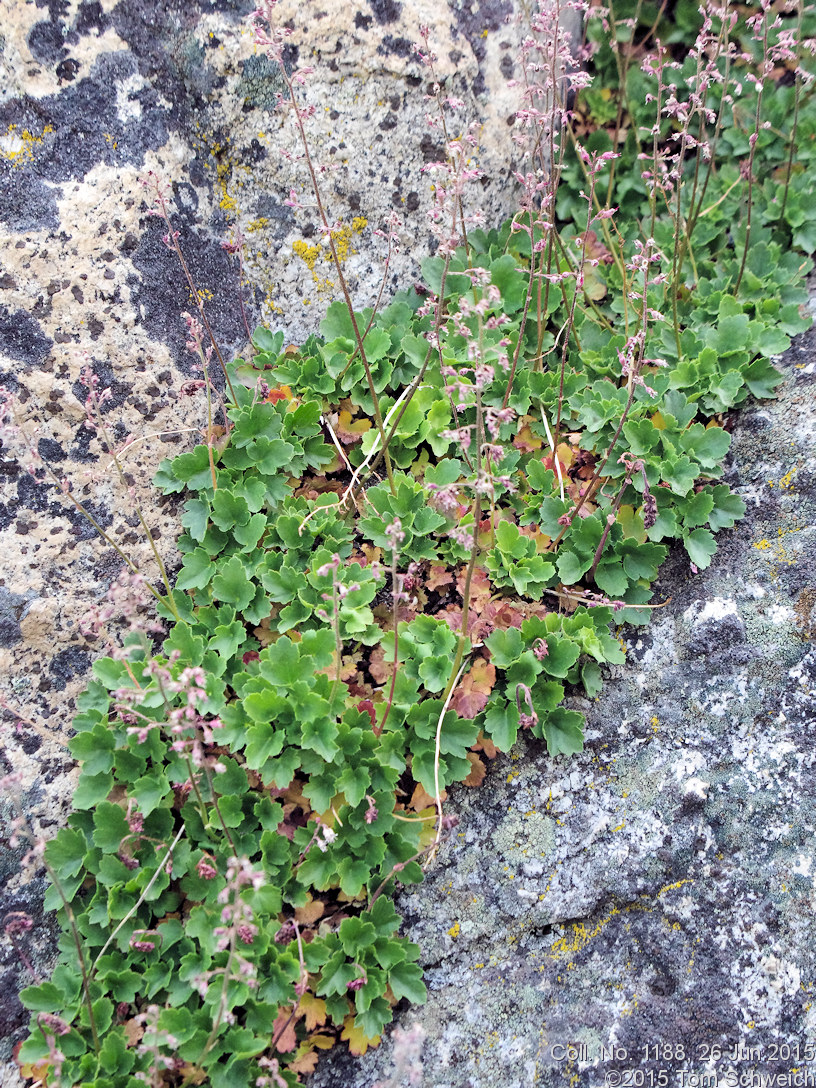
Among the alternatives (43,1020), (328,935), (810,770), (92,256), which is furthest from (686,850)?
(92,256)

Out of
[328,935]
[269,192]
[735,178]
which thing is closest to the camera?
[328,935]

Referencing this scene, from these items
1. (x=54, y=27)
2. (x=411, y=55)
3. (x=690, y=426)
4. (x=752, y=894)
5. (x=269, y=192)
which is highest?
(x=54, y=27)

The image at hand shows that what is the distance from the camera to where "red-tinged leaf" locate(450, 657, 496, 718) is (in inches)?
120

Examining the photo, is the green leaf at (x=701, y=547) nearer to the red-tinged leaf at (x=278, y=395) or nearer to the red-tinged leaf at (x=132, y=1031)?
the red-tinged leaf at (x=278, y=395)

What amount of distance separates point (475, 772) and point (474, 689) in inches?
12.6

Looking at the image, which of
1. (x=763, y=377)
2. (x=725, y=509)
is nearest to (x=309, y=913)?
(x=725, y=509)

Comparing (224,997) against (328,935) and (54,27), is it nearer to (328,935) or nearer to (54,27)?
(328,935)

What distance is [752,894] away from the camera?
9.04 feet

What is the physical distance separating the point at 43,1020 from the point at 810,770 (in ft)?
9.11

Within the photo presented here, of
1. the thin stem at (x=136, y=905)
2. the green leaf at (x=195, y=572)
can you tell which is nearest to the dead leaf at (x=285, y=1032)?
the thin stem at (x=136, y=905)

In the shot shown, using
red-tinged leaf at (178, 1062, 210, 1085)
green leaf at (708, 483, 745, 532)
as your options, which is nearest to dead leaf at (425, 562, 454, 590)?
green leaf at (708, 483, 745, 532)

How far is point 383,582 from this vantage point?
317 cm

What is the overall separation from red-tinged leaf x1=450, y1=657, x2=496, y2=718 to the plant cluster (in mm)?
11

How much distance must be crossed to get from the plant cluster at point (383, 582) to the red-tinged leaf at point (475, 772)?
31mm
